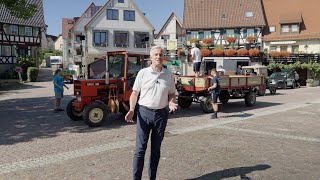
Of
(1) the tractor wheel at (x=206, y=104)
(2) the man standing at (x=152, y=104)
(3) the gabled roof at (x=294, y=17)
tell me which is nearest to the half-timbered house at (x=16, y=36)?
(3) the gabled roof at (x=294, y=17)

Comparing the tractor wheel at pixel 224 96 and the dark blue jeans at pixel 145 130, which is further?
the tractor wheel at pixel 224 96

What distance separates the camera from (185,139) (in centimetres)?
842

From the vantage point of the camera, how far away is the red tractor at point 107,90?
9984 mm

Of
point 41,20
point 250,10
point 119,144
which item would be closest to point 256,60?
point 250,10

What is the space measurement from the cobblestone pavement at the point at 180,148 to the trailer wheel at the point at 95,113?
229mm

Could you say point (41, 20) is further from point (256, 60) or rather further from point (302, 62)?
point (302, 62)

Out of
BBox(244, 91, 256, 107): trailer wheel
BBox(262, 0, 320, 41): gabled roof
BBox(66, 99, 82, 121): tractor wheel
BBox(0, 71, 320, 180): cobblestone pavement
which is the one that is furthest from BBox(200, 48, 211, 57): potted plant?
BBox(66, 99, 82, 121): tractor wheel

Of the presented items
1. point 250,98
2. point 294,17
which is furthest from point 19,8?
point 294,17

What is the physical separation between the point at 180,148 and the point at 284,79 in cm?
2245

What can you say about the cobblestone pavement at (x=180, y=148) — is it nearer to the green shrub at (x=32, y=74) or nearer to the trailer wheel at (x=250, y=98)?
the trailer wheel at (x=250, y=98)

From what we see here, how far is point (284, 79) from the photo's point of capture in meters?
27.6

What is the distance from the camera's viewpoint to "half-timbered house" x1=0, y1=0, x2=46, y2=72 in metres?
37.4

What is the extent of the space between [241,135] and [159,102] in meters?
4.66

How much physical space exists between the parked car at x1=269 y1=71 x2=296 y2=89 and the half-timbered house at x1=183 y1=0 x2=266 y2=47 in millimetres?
11999
